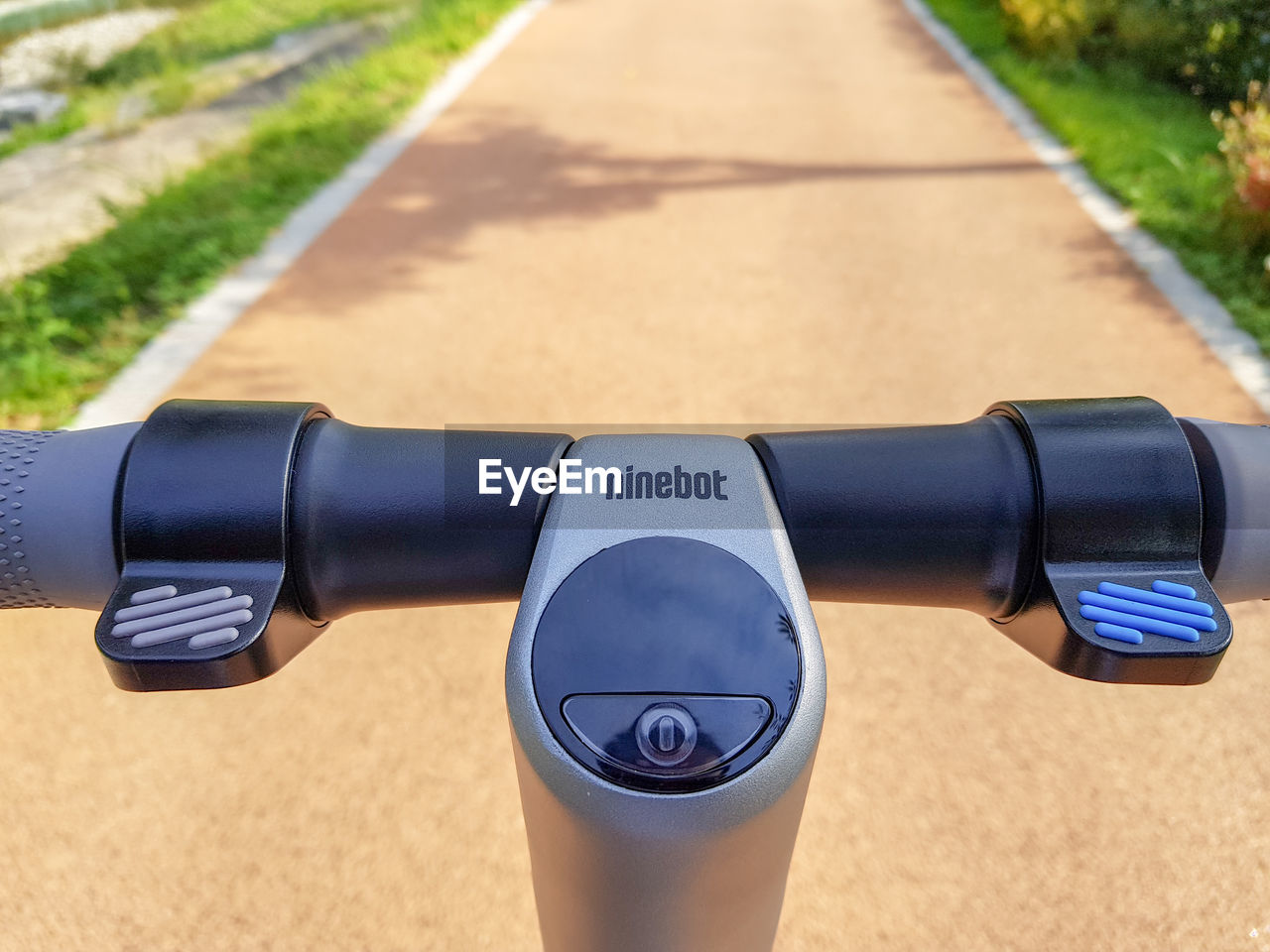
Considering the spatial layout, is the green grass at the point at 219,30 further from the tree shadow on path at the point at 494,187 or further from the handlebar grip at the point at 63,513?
the handlebar grip at the point at 63,513

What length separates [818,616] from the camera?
319cm

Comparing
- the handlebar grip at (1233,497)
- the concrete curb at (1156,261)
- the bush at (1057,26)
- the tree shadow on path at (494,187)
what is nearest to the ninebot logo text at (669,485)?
the handlebar grip at (1233,497)

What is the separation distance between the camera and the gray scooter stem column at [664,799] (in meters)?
0.65

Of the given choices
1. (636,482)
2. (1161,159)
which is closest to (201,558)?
(636,482)

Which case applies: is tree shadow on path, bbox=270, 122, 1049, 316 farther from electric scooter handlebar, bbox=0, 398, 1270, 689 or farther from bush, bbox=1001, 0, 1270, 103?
electric scooter handlebar, bbox=0, 398, 1270, 689

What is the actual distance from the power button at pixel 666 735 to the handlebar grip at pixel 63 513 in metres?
0.49

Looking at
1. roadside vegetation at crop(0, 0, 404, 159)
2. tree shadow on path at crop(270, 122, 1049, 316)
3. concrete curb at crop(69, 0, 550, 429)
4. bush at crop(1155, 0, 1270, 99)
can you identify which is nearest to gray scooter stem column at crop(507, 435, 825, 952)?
concrete curb at crop(69, 0, 550, 429)

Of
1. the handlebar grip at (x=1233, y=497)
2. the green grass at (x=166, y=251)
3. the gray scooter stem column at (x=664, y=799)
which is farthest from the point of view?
the green grass at (x=166, y=251)

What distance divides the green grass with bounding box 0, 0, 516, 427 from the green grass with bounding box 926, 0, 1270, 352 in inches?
226

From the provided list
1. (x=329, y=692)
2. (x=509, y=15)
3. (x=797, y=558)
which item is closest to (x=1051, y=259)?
(x=329, y=692)

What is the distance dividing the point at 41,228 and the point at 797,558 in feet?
22.9

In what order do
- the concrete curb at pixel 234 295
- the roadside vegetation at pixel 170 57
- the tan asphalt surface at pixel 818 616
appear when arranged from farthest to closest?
the roadside vegetation at pixel 170 57, the concrete curb at pixel 234 295, the tan asphalt surface at pixel 818 616

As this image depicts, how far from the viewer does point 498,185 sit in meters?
6.68

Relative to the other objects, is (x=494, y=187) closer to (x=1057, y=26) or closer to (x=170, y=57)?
(x=1057, y=26)
